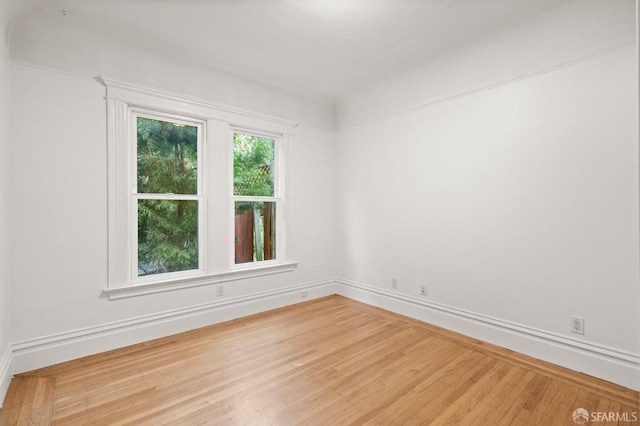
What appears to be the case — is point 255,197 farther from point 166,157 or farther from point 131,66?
point 131,66

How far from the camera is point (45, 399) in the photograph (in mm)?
2010

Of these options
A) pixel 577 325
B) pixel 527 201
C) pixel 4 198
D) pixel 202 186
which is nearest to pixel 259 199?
pixel 202 186

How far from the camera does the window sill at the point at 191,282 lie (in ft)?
9.09

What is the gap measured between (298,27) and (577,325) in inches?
129

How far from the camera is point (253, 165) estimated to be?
384 centimetres

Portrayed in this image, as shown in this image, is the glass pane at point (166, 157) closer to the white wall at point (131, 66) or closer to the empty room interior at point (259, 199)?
the empty room interior at point (259, 199)

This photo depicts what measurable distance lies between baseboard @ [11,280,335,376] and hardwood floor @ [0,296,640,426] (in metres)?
0.09

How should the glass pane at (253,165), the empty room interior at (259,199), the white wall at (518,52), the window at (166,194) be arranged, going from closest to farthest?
the empty room interior at (259,199) → the white wall at (518,52) → the window at (166,194) → the glass pane at (253,165)

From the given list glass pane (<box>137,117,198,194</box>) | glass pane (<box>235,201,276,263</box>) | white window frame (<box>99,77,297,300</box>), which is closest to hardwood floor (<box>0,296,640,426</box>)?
white window frame (<box>99,77,297,300</box>)

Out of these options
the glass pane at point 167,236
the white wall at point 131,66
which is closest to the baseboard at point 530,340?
the glass pane at point 167,236

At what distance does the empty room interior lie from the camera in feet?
7.00

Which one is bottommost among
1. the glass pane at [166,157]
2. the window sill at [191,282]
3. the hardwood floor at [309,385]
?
the hardwood floor at [309,385]

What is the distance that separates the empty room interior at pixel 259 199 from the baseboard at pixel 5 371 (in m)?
0.02

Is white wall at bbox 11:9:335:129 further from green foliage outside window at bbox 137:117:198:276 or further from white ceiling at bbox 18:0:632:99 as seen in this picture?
green foliage outside window at bbox 137:117:198:276
